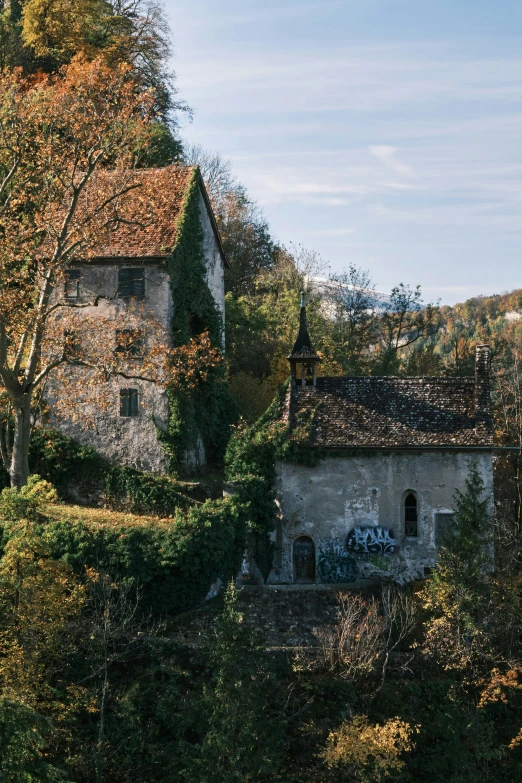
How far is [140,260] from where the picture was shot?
44.8 m

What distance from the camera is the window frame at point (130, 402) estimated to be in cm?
4509

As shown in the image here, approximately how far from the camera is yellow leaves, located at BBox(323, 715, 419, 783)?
31.7m

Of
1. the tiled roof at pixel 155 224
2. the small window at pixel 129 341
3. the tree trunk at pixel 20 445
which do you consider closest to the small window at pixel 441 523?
the small window at pixel 129 341

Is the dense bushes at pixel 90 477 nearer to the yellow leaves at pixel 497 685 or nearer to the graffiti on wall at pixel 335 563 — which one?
the graffiti on wall at pixel 335 563

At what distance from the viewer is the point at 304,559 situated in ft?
135

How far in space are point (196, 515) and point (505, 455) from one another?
77.9ft

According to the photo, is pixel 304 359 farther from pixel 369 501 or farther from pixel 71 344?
pixel 71 344

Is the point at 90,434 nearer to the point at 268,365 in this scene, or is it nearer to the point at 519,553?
the point at 268,365

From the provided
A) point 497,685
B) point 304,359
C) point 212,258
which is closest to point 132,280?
point 212,258

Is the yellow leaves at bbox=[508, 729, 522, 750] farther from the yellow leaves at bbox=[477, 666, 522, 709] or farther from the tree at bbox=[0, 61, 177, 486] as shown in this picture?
the tree at bbox=[0, 61, 177, 486]

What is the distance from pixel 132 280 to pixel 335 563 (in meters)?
14.6

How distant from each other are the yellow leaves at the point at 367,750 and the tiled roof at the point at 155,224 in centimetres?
2122

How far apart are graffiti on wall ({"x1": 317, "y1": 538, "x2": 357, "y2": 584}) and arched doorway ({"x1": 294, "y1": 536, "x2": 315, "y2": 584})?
41 centimetres

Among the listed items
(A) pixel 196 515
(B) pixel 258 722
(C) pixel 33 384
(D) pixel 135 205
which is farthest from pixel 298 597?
(D) pixel 135 205
